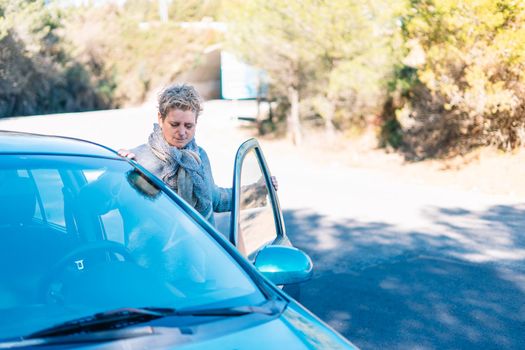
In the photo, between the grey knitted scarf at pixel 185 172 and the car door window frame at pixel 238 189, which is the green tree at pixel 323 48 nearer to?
the car door window frame at pixel 238 189

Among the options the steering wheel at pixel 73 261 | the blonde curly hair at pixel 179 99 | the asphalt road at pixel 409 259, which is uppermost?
the blonde curly hair at pixel 179 99

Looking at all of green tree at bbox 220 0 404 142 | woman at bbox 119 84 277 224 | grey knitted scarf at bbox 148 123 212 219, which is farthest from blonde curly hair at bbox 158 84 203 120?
green tree at bbox 220 0 404 142

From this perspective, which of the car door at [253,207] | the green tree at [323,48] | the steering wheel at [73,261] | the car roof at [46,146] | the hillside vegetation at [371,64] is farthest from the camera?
the green tree at [323,48]

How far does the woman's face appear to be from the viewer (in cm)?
384

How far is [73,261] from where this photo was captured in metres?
2.70

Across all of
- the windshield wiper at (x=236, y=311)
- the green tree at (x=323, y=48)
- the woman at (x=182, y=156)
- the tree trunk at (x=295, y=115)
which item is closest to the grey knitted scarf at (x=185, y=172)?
the woman at (x=182, y=156)

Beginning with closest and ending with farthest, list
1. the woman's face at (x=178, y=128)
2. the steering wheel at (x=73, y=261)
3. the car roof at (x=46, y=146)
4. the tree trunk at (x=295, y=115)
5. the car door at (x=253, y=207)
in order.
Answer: the steering wheel at (x=73, y=261) → the car roof at (x=46, y=146) → the car door at (x=253, y=207) → the woman's face at (x=178, y=128) → the tree trunk at (x=295, y=115)

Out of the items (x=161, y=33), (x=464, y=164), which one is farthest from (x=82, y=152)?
(x=161, y=33)

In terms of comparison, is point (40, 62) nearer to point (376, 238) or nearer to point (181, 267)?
point (376, 238)

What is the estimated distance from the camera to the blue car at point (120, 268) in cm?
224

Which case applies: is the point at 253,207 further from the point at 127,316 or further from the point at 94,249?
the point at 127,316

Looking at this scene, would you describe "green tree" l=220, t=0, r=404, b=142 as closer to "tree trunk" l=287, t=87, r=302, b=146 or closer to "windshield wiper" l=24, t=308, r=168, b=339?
"tree trunk" l=287, t=87, r=302, b=146

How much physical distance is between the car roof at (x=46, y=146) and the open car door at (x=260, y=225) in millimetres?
655

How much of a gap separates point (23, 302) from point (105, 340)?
0.46 m
